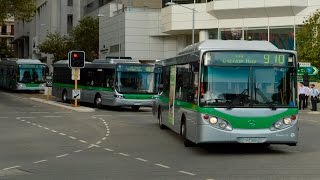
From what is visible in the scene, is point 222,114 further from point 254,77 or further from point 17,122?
point 17,122

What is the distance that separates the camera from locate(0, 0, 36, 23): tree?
172ft

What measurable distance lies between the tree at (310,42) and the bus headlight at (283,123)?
29.6m

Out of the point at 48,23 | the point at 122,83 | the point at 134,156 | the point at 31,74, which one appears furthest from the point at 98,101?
the point at 48,23

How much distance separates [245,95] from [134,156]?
294 centimetres

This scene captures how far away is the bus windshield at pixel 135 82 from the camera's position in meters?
31.9

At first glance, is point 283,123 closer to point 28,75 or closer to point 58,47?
point 28,75

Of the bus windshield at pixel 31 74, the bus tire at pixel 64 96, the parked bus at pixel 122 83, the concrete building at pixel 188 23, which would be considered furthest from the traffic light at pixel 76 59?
the concrete building at pixel 188 23

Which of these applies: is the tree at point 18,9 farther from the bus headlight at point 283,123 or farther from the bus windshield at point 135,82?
the bus headlight at point 283,123

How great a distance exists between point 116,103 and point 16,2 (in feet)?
81.6

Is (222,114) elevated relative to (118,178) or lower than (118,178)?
elevated

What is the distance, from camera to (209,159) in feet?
43.4

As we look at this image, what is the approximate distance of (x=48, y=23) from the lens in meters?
115

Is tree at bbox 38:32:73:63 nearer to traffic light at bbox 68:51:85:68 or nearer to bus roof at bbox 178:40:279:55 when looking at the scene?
traffic light at bbox 68:51:85:68

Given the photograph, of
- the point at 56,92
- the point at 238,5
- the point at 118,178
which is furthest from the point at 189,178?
the point at 238,5
